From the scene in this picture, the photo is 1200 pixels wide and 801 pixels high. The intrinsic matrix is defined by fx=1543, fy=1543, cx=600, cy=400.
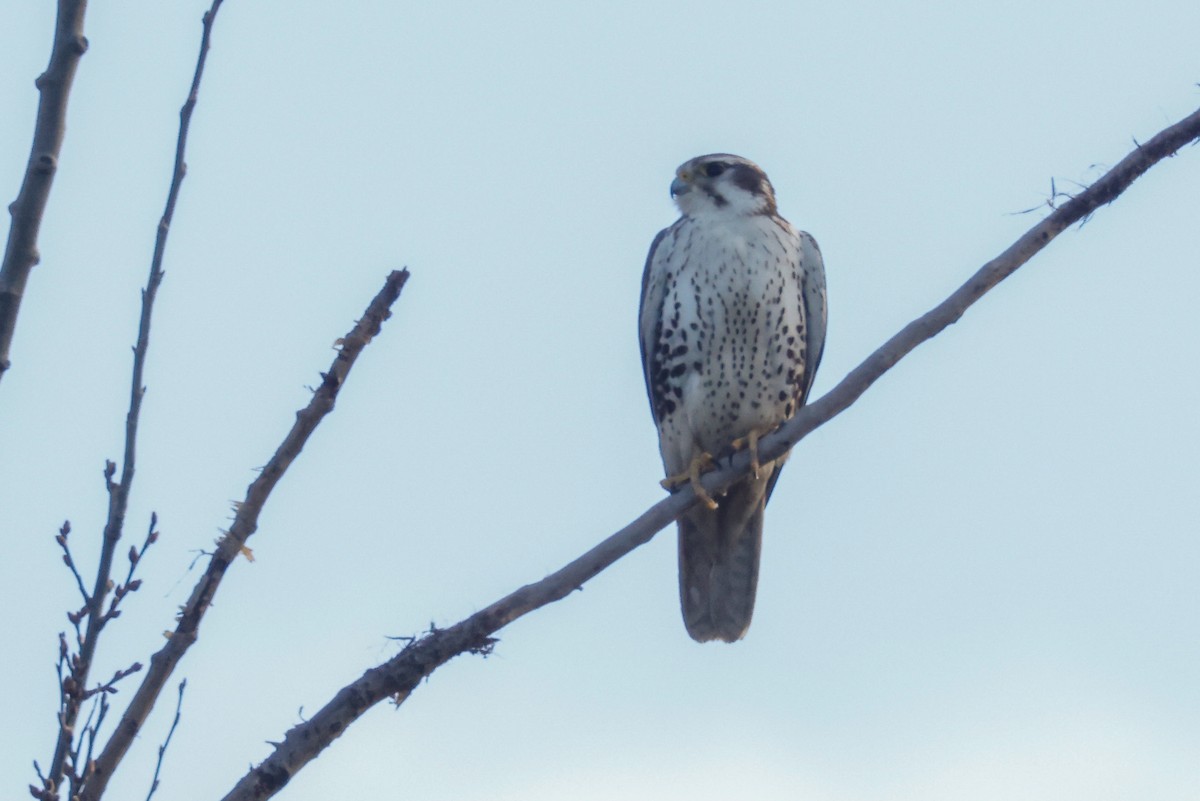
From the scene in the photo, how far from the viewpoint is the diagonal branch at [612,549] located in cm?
297

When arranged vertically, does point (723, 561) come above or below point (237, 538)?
above

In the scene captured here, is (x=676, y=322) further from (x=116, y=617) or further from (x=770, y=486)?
(x=116, y=617)

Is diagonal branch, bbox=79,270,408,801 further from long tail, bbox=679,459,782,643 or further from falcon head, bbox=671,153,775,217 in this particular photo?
falcon head, bbox=671,153,775,217

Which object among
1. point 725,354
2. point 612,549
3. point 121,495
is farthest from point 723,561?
point 121,495

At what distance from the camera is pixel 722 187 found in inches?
253

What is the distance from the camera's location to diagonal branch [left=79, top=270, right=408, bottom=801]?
2.48m

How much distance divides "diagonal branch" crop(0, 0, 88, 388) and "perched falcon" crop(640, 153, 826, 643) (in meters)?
3.67

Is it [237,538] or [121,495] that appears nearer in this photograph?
[121,495]

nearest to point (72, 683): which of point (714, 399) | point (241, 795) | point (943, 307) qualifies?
point (241, 795)

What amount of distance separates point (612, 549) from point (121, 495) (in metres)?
1.36

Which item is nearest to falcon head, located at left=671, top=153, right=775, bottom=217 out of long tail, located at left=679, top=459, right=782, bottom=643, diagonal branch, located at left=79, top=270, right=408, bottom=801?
long tail, located at left=679, top=459, right=782, bottom=643

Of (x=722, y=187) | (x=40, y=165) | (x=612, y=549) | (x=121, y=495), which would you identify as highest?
(x=722, y=187)

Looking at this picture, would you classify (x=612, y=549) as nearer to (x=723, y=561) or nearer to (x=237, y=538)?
(x=237, y=538)

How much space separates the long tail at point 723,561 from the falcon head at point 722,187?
3.55 ft
